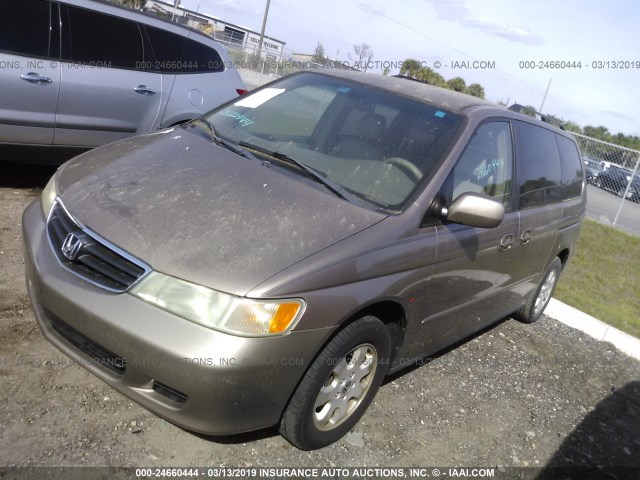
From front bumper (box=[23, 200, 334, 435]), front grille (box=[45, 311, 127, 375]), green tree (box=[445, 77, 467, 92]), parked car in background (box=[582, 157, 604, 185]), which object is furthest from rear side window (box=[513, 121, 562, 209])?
green tree (box=[445, 77, 467, 92])

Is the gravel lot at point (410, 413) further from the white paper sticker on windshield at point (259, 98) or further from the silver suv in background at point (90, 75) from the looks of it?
the white paper sticker on windshield at point (259, 98)

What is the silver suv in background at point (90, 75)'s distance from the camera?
4.91 meters

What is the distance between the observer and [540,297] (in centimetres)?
541

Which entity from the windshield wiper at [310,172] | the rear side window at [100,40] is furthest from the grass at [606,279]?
the rear side window at [100,40]

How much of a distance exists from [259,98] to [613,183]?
14615 millimetres

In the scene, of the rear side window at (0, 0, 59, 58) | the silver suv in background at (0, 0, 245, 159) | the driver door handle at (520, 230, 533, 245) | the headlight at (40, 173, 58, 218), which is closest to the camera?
the headlight at (40, 173, 58, 218)

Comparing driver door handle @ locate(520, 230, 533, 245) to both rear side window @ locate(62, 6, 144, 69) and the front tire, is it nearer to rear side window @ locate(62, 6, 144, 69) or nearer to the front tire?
the front tire

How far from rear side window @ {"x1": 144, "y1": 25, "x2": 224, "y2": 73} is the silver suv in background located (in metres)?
0.01

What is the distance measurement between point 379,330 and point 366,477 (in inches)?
28.9

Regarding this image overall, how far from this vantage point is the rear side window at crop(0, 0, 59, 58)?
189 inches

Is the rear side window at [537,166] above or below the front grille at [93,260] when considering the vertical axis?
above

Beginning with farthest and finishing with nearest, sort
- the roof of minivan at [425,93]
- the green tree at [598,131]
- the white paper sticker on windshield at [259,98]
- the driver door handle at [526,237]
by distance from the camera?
the green tree at [598,131]
the driver door handle at [526,237]
the white paper sticker on windshield at [259,98]
the roof of minivan at [425,93]

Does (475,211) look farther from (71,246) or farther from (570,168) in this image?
(570,168)

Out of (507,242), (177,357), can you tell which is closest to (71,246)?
(177,357)
